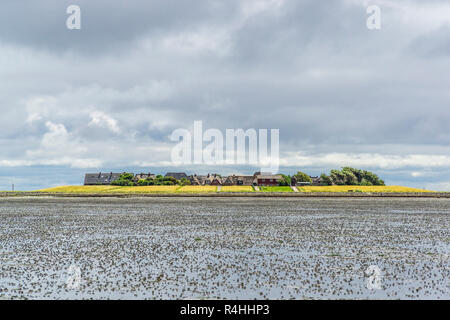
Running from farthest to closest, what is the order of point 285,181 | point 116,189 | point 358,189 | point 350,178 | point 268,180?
point 268,180 < point 350,178 < point 285,181 < point 116,189 < point 358,189

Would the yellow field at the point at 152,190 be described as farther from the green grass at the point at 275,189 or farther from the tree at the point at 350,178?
the tree at the point at 350,178

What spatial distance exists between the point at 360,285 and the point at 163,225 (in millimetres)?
32752

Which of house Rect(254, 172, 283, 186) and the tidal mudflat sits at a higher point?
house Rect(254, 172, 283, 186)

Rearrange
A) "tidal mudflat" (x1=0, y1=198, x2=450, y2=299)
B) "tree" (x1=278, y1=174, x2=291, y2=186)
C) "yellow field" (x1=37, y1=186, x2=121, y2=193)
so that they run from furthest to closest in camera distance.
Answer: "tree" (x1=278, y1=174, x2=291, y2=186)
"yellow field" (x1=37, y1=186, x2=121, y2=193)
"tidal mudflat" (x1=0, y1=198, x2=450, y2=299)

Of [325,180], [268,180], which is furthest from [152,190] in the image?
[325,180]

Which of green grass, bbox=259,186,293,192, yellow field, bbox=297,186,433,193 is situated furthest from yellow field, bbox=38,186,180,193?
yellow field, bbox=297,186,433,193

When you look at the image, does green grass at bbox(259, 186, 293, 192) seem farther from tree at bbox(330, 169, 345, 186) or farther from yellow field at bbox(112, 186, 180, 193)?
yellow field at bbox(112, 186, 180, 193)

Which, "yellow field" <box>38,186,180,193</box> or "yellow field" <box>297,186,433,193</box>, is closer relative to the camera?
"yellow field" <box>38,186,180,193</box>

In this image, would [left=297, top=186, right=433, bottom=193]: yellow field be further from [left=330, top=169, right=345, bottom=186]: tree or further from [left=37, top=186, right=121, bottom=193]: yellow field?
[left=37, top=186, right=121, bottom=193]: yellow field

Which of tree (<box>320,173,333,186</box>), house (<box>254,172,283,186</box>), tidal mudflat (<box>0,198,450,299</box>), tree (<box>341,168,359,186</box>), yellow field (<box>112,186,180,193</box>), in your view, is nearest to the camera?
tidal mudflat (<box>0,198,450,299</box>)

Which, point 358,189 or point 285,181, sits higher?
point 285,181

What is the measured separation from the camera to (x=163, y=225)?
50781mm

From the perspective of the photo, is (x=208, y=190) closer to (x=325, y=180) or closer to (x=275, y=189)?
(x=275, y=189)
